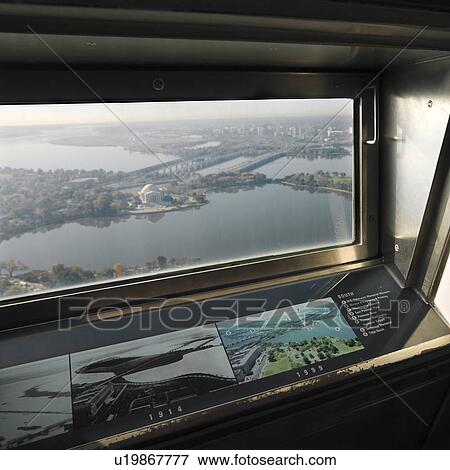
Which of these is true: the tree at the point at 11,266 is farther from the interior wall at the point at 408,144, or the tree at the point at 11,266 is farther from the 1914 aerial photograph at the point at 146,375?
the interior wall at the point at 408,144

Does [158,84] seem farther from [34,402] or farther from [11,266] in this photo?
[34,402]

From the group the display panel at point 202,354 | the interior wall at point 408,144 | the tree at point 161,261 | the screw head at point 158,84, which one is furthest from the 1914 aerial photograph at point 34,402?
the interior wall at point 408,144

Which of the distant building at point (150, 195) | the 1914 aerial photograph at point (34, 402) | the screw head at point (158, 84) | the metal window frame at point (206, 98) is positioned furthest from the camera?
the distant building at point (150, 195)

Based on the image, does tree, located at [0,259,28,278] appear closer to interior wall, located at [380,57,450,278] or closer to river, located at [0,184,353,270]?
river, located at [0,184,353,270]

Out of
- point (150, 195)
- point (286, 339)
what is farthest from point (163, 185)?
point (286, 339)
